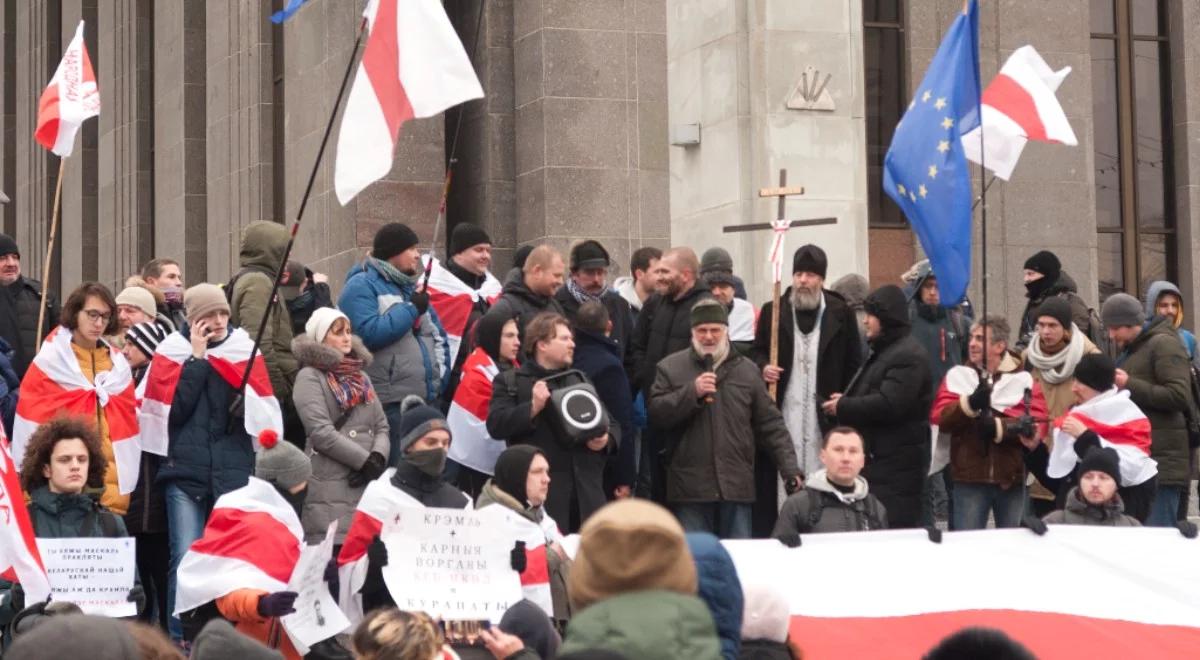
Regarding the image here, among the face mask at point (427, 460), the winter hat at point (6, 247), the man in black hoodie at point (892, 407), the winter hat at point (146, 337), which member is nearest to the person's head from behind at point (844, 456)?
the man in black hoodie at point (892, 407)

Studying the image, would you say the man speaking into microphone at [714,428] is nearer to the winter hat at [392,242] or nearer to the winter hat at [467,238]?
the winter hat at [392,242]

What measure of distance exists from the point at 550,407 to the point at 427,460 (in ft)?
5.13

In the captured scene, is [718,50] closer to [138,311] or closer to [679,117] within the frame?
[679,117]

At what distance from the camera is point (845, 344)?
42.5ft

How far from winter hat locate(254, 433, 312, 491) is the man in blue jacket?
1508 mm

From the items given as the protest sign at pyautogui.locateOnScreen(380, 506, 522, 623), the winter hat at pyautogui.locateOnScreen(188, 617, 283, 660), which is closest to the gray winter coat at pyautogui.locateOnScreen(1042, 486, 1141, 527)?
the protest sign at pyautogui.locateOnScreen(380, 506, 522, 623)

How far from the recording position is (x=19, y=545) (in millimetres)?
9523

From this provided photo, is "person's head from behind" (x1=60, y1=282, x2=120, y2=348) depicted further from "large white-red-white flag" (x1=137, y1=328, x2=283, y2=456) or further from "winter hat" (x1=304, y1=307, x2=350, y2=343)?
"winter hat" (x1=304, y1=307, x2=350, y2=343)

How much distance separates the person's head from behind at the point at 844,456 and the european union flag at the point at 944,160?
4.24ft

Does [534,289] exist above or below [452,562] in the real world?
above

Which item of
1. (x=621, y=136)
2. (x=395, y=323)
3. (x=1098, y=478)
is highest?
(x=621, y=136)

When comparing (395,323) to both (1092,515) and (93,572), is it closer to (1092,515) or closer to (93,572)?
(93,572)

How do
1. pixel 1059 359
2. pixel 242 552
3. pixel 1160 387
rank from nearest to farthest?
pixel 242 552, pixel 1059 359, pixel 1160 387

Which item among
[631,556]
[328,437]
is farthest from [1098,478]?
[631,556]
